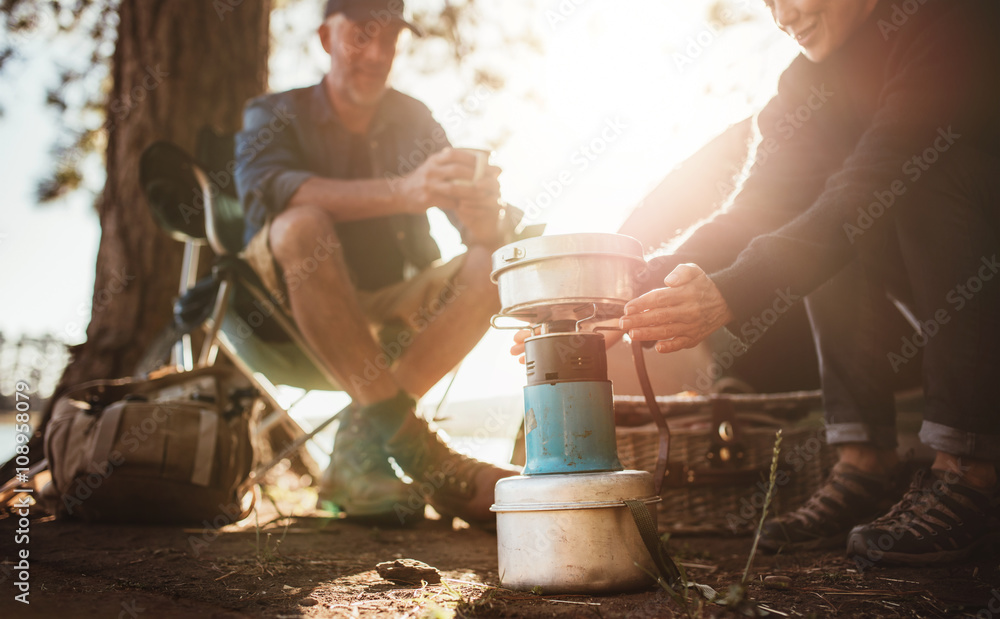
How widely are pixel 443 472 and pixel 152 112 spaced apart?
265 cm

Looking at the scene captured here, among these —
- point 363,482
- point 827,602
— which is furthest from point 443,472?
point 827,602

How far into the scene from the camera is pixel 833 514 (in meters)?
1.80

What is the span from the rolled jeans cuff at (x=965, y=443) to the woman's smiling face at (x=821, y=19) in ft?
3.39

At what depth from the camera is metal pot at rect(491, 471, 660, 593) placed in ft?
4.02

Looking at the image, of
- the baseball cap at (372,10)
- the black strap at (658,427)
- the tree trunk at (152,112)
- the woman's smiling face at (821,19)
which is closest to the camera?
the black strap at (658,427)

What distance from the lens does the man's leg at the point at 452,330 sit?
8.56 feet

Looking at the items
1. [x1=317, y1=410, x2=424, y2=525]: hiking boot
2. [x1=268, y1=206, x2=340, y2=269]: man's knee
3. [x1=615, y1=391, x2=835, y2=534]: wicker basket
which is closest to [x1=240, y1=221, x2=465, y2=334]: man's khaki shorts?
[x1=268, y1=206, x2=340, y2=269]: man's knee

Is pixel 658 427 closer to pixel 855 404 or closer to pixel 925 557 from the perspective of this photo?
pixel 925 557

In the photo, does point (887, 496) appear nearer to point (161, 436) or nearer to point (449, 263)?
point (449, 263)

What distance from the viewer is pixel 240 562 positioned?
5.18 feet

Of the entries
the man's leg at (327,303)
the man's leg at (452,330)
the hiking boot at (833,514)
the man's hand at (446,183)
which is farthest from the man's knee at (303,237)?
the hiking boot at (833,514)

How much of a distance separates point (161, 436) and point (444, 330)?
3.37ft

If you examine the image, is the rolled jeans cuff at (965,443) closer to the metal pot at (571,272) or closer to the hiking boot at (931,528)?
the hiking boot at (931,528)

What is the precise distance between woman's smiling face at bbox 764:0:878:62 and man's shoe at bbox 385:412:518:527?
1.49m
